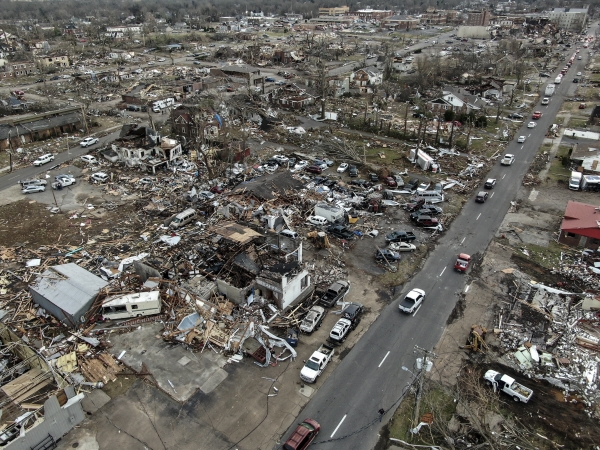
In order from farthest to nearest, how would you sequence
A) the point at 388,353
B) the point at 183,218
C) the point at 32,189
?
1. the point at 32,189
2. the point at 183,218
3. the point at 388,353

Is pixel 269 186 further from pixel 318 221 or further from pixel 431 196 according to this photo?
pixel 431 196

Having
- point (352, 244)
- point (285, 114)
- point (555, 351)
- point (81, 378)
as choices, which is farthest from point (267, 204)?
point (285, 114)

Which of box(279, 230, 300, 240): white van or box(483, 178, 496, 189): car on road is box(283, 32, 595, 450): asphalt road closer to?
box(483, 178, 496, 189): car on road

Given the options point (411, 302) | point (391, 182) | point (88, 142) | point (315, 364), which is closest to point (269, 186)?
point (391, 182)

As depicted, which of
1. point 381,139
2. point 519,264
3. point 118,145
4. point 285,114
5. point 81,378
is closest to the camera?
point 81,378

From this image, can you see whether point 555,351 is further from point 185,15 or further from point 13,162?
point 185,15

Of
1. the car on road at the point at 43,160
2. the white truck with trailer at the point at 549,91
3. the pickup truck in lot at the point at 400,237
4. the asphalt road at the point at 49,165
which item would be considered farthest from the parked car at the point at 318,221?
the white truck with trailer at the point at 549,91

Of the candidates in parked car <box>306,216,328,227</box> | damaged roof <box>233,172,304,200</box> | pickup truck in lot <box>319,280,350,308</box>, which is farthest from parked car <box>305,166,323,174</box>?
pickup truck in lot <box>319,280,350,308</box>
